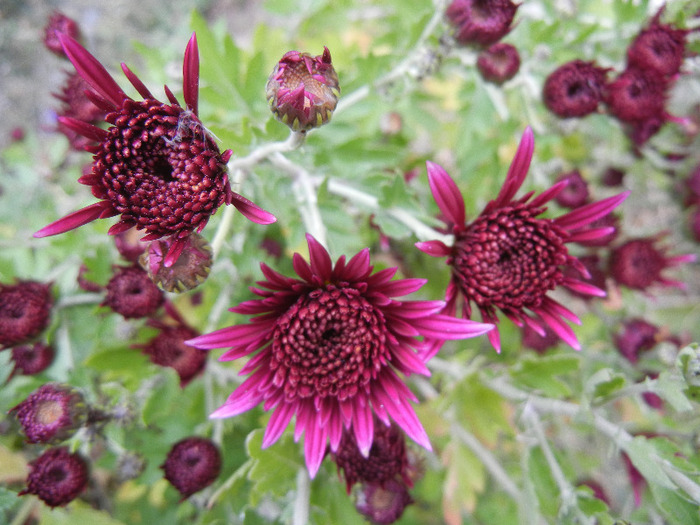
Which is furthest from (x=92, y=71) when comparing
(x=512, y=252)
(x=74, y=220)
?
(x=512, y=252)

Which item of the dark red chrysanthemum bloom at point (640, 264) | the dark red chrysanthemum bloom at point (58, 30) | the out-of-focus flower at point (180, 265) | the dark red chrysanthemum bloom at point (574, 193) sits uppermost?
the dark red chrysanthemum bloom at point (574, 193)

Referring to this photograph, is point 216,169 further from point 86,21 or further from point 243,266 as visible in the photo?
point 86,21

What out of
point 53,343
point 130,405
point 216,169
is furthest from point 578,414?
point 53,343

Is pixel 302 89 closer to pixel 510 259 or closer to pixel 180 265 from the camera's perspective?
pixel 180 265

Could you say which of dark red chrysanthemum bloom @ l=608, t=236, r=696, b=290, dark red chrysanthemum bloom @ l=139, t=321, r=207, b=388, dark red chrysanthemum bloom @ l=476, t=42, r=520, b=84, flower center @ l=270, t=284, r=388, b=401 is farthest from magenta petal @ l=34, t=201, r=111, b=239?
dark red chrysanthemum bloom @ l=608, t=236, r=696, b=290

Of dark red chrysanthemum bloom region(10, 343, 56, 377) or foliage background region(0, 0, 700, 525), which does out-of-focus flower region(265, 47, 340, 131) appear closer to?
foliage background region(0, 0, 700, 525)

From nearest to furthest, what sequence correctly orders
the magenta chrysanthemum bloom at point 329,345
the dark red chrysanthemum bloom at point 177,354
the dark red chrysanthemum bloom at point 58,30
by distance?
1. the magenta chrysanthemum bloom at point 329,345
2. the dark red chrysanthemum bloom at point 177,354
3. the dark red chrysanthemum bloom at point 58,30

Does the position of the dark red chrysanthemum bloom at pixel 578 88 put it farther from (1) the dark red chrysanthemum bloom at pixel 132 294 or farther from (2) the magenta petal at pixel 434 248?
(1) the dark red chrysanthemum bloom at pixel 132 294

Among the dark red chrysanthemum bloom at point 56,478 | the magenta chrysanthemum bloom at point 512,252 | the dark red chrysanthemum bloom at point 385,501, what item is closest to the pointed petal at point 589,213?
the magenta chrysanthemum bloom at point 512,252
